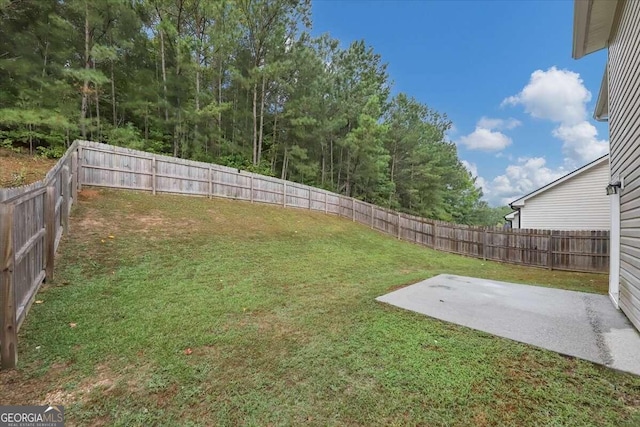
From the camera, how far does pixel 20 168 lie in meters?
8.21

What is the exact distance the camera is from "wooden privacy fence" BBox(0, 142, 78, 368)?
2166 millimetres

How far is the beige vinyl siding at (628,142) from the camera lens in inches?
123

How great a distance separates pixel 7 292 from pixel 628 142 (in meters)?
6.79

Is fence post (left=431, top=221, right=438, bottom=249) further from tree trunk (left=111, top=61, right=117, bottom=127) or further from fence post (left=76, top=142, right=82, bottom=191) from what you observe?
tree trunk (left=111, top=61, right=117, bottom=127)

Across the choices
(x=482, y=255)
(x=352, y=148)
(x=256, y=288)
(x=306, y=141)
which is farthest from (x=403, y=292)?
(x=306, y=141)

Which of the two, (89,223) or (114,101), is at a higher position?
(114,101)

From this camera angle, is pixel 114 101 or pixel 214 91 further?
pixel 214 91

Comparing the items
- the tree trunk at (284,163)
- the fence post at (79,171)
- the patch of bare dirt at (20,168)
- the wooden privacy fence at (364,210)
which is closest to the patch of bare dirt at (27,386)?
the fence post at (79,171)

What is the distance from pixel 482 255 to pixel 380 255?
4.41 m

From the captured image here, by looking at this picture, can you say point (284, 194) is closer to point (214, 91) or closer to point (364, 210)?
point (364, 210)

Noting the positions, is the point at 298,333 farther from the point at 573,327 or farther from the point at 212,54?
the point at 212,54

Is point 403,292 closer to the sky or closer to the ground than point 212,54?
closer to the ground

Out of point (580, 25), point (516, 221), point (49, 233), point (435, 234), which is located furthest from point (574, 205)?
point (49, 233)

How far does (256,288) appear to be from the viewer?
4.50 m
